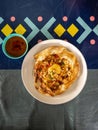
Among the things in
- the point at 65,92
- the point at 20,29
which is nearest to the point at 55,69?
the point at 65,92

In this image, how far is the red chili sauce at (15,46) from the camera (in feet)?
3.43

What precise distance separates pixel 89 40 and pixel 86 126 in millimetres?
293

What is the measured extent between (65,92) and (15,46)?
23 cm

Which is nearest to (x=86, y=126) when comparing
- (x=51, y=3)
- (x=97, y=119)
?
(x=97, y=119)

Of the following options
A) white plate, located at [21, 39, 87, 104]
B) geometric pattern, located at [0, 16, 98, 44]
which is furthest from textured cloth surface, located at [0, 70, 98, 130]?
geometric pattern, located at [0, 16, 98, 44]

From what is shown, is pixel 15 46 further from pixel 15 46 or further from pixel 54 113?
pixel 54 113

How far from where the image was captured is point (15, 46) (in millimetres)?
1053

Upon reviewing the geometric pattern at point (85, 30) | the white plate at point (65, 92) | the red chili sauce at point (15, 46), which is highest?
the geometric pattern at point (85, 30)

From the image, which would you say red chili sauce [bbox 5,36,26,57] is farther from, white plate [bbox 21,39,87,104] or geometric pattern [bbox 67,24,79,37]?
geometric pattern [bbox 67,24,79,37]

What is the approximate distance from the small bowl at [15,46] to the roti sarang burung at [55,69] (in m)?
0.07

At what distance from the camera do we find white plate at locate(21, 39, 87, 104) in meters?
1.01

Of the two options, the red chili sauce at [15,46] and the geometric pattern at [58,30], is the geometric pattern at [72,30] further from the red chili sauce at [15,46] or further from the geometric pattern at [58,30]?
the red chili sauce at [15,46]

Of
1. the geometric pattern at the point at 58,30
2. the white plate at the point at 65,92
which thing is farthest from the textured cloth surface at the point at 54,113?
the geometric pattern at the point at 58,30

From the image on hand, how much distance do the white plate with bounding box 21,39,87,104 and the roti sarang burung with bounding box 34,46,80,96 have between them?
18 millimetres
